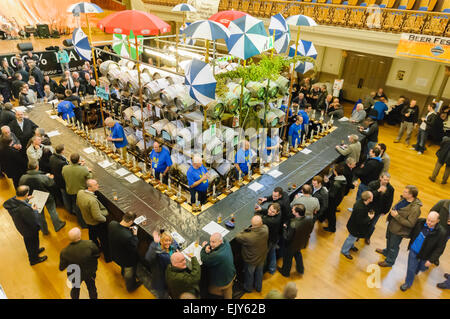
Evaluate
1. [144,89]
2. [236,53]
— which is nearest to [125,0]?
[144,89]

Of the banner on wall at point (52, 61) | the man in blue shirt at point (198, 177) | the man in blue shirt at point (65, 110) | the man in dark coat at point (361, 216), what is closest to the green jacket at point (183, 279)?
the man in blue shirt at point (198, 177)

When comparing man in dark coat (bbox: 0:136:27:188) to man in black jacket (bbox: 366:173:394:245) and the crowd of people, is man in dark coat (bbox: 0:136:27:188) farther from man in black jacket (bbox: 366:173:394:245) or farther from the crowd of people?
man in black jacket (bbox: 366:173:394:245)

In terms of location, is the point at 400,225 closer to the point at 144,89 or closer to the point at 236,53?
the point at 236,53

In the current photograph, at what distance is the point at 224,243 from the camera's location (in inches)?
143

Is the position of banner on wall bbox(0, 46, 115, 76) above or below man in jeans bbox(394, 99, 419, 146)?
below

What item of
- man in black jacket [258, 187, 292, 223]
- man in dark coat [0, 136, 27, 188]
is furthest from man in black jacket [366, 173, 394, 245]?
man in dark coat [0, 136, 27, 188]

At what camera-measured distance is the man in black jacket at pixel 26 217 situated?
4277 millimetres

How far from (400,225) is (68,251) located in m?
4.84

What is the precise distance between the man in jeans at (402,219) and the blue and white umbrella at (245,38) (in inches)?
125

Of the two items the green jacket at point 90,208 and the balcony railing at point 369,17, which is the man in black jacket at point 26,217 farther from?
the balcony railing at point 369,17

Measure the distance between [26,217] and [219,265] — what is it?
9.85ft

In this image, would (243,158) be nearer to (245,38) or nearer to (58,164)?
(245,38)

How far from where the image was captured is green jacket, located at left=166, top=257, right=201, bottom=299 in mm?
3307

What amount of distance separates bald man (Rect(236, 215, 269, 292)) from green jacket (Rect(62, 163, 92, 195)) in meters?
2.78
